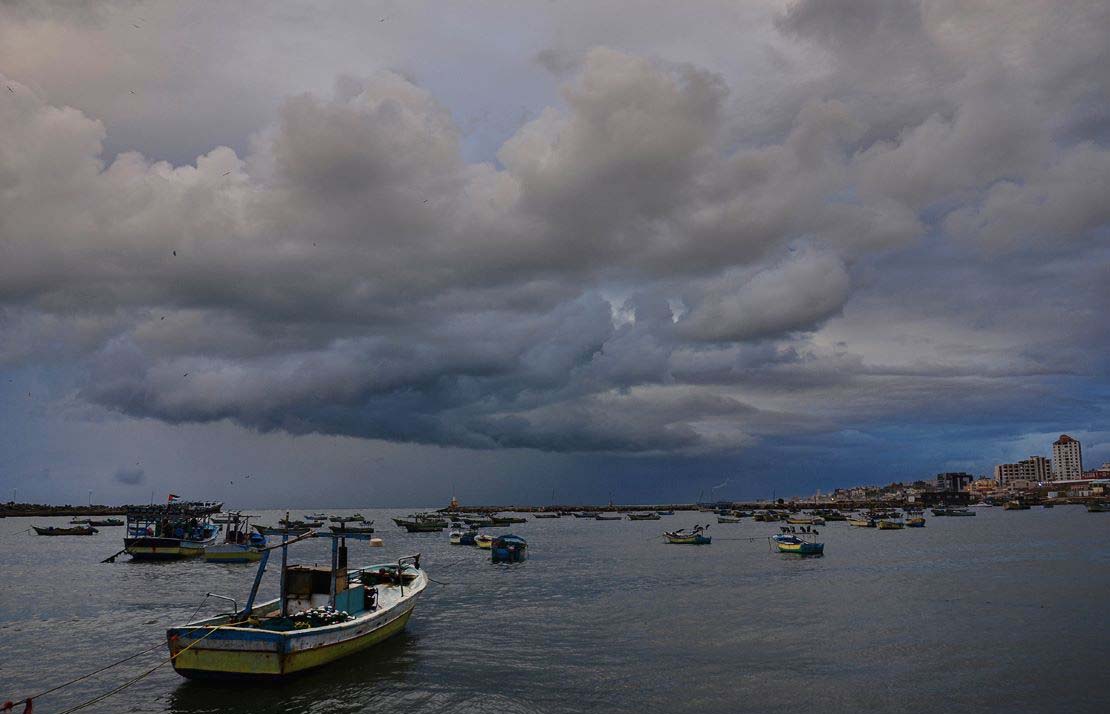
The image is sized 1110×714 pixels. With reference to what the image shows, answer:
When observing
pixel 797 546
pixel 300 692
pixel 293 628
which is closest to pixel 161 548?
pixel 293 628

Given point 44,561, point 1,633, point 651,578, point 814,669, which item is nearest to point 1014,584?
point 651,578

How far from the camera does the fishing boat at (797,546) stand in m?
75.4

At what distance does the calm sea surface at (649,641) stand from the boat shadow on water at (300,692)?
9 centimetres

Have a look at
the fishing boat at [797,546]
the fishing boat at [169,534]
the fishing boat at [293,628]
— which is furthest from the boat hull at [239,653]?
the fishing boat at [797,546]

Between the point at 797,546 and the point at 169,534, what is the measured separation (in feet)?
208

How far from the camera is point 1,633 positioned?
35.1 m

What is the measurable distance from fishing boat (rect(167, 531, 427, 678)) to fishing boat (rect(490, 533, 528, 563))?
123 ft

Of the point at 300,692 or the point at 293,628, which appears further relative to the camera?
the point at 293,628

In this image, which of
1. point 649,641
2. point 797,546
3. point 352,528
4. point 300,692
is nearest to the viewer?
point 300,692

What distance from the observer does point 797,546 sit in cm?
7594

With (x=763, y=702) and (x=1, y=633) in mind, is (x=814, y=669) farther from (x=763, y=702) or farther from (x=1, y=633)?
(x=1, y=633)

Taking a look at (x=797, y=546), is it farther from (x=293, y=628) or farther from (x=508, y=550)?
(x=293, y=628)

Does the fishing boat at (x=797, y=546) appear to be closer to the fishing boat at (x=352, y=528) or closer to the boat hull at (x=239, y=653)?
the fishing boat at (x=352, y=528)

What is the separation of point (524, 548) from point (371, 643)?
1815 inches
